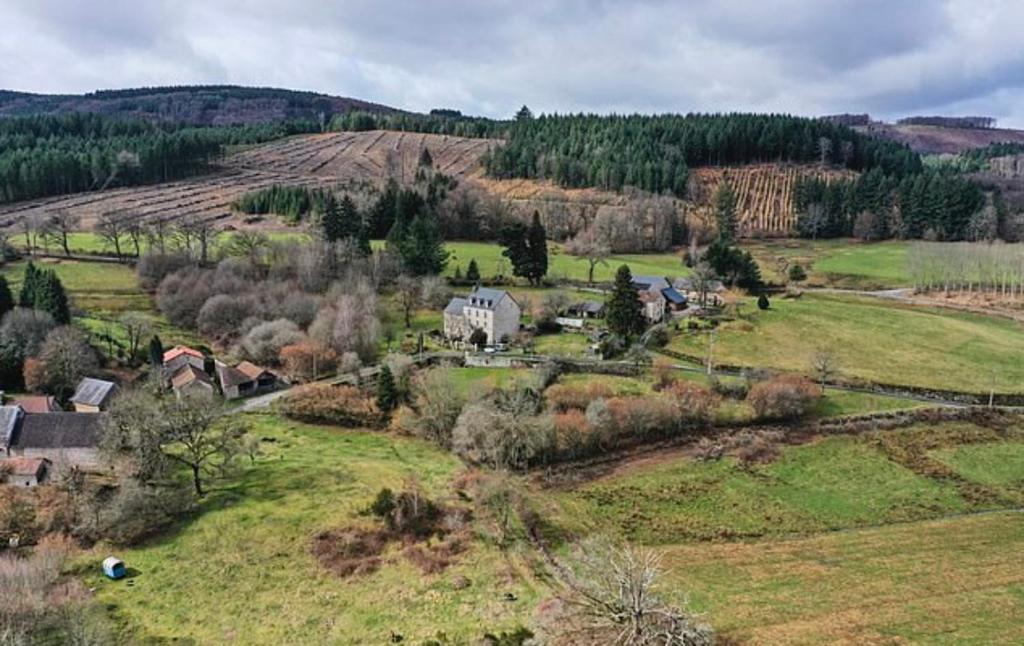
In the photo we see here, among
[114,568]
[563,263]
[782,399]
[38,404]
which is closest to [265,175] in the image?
[563,263]

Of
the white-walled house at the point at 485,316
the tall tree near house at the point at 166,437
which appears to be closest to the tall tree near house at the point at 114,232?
the white-walled house at the point at 485,316

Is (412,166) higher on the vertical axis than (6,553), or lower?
higher

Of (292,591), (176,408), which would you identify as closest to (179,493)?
(176,408)

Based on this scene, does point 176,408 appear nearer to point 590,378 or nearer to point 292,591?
point 292,591

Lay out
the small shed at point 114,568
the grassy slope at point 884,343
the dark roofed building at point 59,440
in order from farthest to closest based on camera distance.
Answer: the grassy slope at point 884,343 → the dark roofed building at point 59,440 → the small shed at point 114,568

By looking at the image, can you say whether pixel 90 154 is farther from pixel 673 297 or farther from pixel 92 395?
pixel 673 297

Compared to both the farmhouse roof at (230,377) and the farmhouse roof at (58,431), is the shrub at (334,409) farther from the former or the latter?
the farmhouse roof at (58,431)

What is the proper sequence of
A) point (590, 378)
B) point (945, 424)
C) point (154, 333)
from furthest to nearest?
point (154, 333) → point (590, 378) → point (945, 424)
